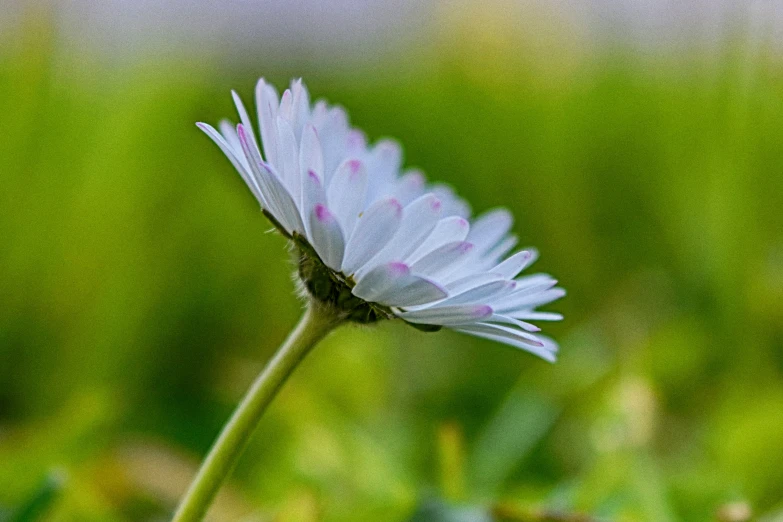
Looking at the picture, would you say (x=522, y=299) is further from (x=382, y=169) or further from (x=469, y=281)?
(x=382, y=169)

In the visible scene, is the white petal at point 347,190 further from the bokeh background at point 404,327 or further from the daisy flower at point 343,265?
the bokeh background at point 404,327

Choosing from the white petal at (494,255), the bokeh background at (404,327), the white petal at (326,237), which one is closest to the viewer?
the white petal at (326,237)

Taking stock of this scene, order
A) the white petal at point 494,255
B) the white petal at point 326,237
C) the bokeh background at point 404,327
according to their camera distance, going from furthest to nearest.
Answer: the bokeh background at point 404,327 < the white petal at point 494,255 < the white petal at point 326,237

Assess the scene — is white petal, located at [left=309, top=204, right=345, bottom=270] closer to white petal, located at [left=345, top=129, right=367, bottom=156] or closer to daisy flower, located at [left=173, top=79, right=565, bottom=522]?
daisy flower, located at [left=173, top=79, right=565, bottom=522]

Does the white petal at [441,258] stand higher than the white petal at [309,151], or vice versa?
the white petal at [309,151]

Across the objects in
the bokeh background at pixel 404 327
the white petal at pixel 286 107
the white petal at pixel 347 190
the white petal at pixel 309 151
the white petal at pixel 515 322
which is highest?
the white petal at pixel 286 107

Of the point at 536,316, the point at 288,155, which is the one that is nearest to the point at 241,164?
the point at 288,155

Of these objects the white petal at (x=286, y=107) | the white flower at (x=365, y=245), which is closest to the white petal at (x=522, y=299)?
the white flower at (x=365, y=245)
